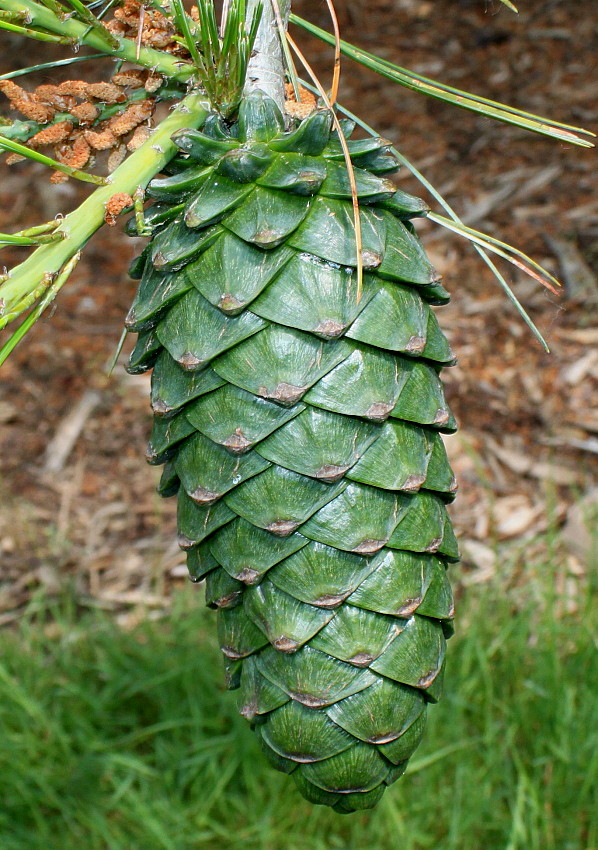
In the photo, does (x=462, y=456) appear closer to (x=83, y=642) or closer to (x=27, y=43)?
(x=83, y=642)

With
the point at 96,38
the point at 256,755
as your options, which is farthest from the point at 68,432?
the point at 96,38

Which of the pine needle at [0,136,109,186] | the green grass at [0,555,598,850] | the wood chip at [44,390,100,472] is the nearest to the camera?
the pine needle at [0,136,109,186]

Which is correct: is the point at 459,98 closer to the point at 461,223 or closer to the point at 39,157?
the point at 461,223

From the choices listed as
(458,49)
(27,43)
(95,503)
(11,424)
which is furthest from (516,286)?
(27,43)

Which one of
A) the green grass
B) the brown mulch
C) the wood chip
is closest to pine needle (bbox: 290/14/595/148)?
the green grass

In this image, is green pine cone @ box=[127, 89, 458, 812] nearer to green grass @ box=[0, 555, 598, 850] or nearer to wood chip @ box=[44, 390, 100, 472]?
green grass @ box=[0, 555, 598, 850]

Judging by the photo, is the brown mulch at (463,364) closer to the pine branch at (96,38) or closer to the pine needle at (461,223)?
the pine needle at (461,223)

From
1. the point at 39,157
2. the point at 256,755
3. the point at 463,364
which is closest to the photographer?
the point at 39,157
